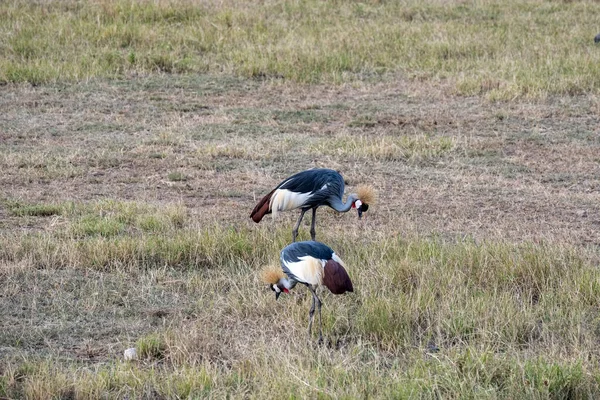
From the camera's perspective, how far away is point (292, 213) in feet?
27.1

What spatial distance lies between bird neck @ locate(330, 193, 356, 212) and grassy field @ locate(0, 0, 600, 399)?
337mm

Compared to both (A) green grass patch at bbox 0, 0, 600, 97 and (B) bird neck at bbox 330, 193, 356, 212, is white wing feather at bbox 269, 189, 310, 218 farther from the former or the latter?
(A) green grass patch at bbox 0, 0, 600, 97

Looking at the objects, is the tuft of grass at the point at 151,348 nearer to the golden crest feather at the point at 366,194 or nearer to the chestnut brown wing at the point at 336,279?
the chestnut brown wing at the point at 336,279

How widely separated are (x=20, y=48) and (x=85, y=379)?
29.9ft

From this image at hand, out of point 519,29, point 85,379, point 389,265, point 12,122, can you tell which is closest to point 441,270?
point 389,265

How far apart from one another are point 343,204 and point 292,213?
5.28ft

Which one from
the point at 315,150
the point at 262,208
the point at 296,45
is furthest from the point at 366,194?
the point at 296,45

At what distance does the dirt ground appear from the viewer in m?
8.01

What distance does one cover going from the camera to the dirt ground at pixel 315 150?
26.3 ft

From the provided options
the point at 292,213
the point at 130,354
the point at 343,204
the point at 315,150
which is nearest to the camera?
the point at 130,354

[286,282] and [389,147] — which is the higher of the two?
[286,282]

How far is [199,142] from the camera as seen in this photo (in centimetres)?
997

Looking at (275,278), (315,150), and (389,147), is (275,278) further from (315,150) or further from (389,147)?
(389,147)

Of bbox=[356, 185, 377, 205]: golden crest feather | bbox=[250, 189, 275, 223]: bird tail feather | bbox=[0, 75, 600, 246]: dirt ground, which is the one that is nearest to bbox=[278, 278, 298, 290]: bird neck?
bbox=[356, 185, 377, 205]: golden crest feather
